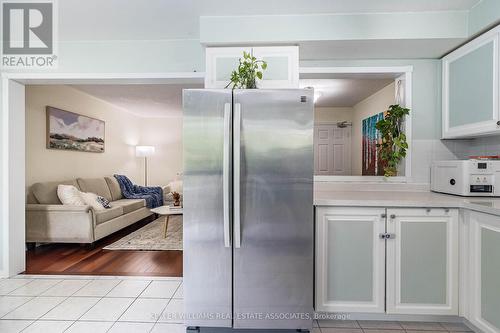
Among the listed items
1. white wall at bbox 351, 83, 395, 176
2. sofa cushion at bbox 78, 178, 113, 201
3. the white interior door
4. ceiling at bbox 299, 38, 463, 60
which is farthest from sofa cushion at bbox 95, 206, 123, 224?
white wall at bbox 351, 83, 395, 176

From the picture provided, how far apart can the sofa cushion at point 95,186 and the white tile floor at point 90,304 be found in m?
2.05

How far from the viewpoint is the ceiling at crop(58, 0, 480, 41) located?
1.98 m

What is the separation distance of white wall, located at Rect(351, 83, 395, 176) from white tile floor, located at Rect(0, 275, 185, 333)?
13.3 feet

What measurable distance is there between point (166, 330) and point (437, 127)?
112 inches

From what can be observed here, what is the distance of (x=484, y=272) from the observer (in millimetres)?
1678

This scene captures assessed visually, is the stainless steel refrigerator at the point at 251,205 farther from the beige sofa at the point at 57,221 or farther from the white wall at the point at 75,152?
the white wall at the point at 75,152

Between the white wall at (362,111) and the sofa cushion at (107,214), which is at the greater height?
the white wall at (362,111)

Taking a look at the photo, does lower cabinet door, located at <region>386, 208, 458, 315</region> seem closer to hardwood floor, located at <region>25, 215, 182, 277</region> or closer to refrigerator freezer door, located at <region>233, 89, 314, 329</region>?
refrigerator freezer door, located at <region>233, 89, 314, 329</region>

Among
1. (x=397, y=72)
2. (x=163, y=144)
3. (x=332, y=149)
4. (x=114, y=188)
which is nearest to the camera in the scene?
(x=397, y=72)

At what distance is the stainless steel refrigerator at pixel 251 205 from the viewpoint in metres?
1.66

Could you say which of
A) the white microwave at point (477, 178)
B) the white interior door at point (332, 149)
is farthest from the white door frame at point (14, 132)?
the white interior door at point (332, 149)

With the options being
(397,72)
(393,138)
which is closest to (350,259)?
(393,138)

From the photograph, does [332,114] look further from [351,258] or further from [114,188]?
[114,188]

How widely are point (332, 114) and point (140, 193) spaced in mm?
4662
